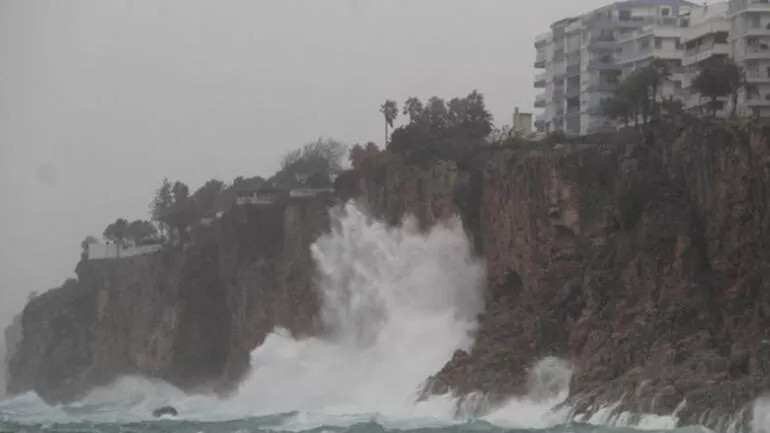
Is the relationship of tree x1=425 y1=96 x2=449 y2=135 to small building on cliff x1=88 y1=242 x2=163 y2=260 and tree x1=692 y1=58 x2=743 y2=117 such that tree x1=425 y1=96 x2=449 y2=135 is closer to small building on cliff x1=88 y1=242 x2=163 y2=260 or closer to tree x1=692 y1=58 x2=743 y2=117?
tree x1=692 y1=58 x2=743 y2=117

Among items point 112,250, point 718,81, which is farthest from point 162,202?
point 718,81

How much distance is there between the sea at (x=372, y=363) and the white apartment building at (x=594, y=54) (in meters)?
11.8

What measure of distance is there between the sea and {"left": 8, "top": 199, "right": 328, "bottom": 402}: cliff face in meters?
2.64

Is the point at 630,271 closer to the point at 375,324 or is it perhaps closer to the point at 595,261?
the point at 595,261

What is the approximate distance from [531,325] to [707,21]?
18.2m

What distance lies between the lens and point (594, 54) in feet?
294

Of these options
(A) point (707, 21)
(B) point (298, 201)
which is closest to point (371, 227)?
(B) point (298, 201)

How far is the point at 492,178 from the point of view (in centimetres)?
7512

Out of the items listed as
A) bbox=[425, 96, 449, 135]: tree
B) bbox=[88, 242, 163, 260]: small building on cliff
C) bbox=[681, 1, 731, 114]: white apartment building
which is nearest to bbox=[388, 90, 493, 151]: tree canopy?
bbox=[425, 96, 449, 135]: tree

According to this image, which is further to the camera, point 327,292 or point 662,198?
point 327,292

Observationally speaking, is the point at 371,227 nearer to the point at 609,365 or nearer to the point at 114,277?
the point at 609,365

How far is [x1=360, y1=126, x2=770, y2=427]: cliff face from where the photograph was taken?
186ft

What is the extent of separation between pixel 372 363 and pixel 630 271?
18.9m

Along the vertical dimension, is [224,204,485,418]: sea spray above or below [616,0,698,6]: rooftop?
below
